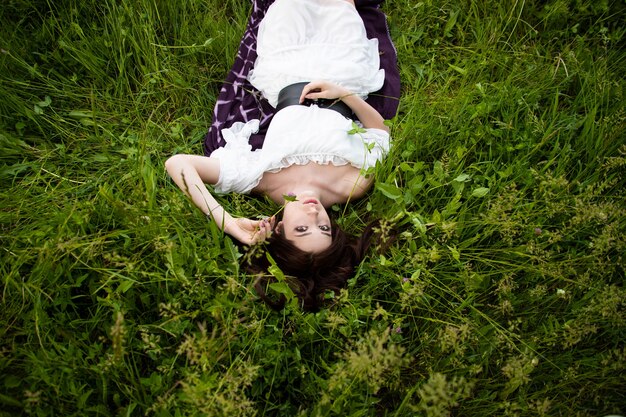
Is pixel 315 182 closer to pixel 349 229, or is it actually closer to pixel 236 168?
pixel 349 229

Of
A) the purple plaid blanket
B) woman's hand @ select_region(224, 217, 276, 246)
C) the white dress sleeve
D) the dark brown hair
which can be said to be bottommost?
the dark brown hair

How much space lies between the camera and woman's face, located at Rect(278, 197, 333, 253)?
2488mm

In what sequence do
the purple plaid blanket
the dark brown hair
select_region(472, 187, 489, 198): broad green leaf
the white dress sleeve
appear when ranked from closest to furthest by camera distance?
the dark brown hair, select_region(472, 187, 489, 198): broad green leaf, the white dress sleeve, the purple plaid blanket

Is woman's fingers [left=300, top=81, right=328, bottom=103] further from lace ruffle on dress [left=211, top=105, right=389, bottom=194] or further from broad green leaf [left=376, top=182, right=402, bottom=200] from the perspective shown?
broad green leaf [left=376, top=182, right=402, bottom=200]

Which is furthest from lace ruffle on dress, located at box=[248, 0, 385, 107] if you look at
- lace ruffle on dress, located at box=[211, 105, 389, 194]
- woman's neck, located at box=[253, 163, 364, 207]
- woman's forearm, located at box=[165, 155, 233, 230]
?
woman's forearm, located at box=[165, 155, 233, 230]

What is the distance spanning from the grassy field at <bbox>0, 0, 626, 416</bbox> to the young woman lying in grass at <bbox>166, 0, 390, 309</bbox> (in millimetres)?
141

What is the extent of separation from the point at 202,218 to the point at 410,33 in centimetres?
223

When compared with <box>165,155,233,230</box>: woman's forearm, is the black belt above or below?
above

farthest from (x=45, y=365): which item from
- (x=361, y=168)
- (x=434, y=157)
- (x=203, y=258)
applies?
(x=434, y=157)

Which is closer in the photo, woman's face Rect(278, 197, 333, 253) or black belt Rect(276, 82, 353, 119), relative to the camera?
woman's face Rect(278, 197, 333, 253)

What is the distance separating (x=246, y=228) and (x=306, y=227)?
14.1 inches

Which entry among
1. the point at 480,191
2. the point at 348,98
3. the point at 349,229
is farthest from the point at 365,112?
the point at 480,191

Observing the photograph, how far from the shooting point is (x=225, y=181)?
2705 mm

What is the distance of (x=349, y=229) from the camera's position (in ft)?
9.39
